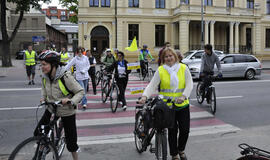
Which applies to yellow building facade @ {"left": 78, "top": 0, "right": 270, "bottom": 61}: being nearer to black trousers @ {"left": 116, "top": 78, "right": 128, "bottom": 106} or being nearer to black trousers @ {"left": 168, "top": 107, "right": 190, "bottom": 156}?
black trousers @ {"left": 116, "top": 78, "right": 128, "bottom": 106}

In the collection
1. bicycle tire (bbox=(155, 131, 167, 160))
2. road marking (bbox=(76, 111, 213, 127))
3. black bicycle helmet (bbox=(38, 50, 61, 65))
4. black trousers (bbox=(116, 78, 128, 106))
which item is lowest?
road marking (bbox=(76, 111, 213, 127))

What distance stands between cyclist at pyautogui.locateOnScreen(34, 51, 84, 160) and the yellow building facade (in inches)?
1125

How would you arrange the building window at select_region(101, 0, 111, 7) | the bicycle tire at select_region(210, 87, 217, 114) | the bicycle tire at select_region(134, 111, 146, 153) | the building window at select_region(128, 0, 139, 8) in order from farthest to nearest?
the building window at select_region(128, 0, 139, 8) → the building window at select_region(101, 0, 111, 7) → the bicycle tire at select_region(210, 87, 217, 114) → the bicycle tire at select_region(134, 111, 146, 153)

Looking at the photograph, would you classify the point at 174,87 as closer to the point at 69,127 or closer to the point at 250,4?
the point at 69,127

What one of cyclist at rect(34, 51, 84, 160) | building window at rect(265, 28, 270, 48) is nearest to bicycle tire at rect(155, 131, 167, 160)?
cyclist at rect(34, 51, 84, 160)

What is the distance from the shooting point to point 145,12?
1321 inches

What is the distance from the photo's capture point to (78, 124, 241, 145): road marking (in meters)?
5.57

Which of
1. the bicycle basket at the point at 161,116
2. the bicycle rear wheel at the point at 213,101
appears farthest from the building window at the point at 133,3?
the bicycle basket at the point at 161,116

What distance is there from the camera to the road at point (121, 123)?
5.16 m

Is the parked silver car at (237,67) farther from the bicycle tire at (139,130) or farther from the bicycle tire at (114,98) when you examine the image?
the bicycle tire at (139,130)

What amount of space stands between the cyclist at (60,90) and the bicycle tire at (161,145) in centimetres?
111

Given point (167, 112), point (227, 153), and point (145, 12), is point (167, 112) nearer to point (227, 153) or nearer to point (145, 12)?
point (227, 153)

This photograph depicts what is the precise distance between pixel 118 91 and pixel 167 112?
4.80 meters

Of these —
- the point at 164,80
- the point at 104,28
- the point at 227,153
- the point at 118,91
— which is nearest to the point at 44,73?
the point at 164,80
